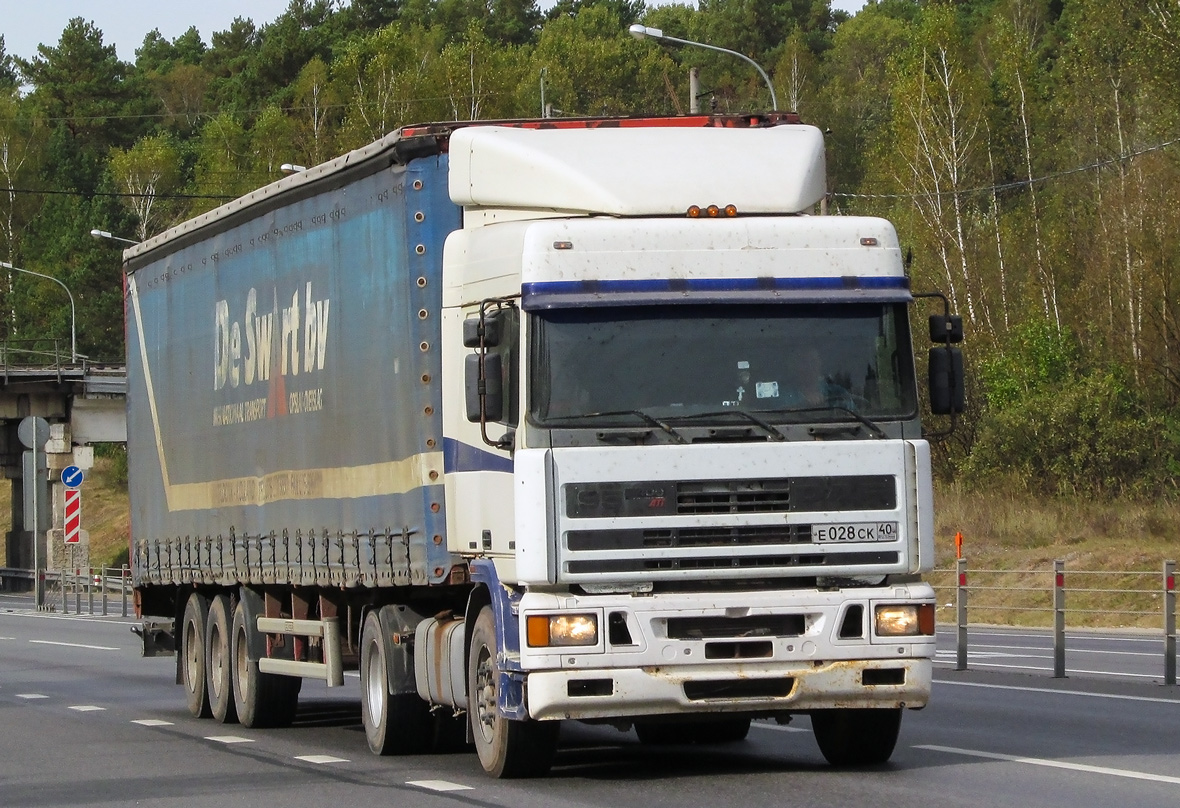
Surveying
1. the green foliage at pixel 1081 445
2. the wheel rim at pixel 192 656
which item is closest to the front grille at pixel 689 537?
the wheel rim at pixel 192 656

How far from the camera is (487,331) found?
11375 mm

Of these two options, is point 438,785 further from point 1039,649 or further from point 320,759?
point 1039,649

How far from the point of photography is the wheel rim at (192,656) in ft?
59.9

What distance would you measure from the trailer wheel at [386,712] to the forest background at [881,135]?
21836 millimetres

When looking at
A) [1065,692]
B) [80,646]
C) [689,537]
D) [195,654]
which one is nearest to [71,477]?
[80,646]

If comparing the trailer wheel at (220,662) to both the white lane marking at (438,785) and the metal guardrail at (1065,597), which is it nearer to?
the white lane marking at (438,785)

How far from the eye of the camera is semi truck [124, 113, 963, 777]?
36.3 feet

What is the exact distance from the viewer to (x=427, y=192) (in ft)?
42.7

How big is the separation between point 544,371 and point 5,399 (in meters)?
59.5

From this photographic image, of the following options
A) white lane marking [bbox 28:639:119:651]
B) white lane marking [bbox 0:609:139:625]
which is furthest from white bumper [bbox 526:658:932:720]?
white lane marking [bbox 0:609:139:625]

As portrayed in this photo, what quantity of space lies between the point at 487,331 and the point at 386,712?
3.49 m

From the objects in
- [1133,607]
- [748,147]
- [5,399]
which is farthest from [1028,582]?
[5,399]

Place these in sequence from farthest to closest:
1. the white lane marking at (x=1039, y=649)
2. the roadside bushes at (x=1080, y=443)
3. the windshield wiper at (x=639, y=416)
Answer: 1. the roadside bushes at (x=1080, y=443)
2. the white lane marking at (x=1039, y=649)
3. the windshield wiper at (x=639, y=416)

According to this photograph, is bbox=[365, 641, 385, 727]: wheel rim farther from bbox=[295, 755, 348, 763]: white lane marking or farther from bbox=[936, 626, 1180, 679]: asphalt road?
bbox=[936, 626, 1180, 679]: asphalt road
